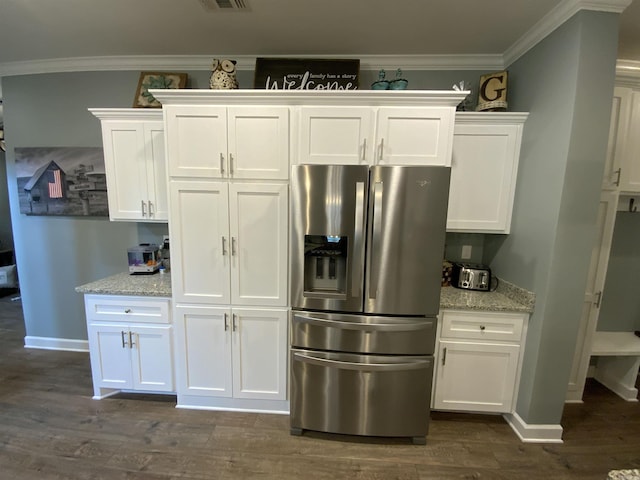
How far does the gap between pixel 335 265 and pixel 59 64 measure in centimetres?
317

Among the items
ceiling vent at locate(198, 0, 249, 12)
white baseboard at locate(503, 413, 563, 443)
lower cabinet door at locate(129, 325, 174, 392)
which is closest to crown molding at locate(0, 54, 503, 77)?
ceiling vent at locate(198, 0, 249, 12)

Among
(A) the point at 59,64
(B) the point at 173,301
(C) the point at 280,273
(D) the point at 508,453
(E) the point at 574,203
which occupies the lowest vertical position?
(D) the point at 508,453

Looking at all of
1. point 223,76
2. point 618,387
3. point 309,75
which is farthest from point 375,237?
point 618,387

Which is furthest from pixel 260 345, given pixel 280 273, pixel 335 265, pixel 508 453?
pixel 508 453

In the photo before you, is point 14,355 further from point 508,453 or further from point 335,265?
point 508,453

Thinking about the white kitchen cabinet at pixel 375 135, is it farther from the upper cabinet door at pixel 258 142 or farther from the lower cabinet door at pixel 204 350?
the lower cabinet door at pixel 204 350

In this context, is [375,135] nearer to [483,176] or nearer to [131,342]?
[483,176]

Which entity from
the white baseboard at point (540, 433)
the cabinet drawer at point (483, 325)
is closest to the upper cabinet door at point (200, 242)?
the cabinet drawer at point (483, 325)

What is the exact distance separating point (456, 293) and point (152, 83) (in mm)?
3108

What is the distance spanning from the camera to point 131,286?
7.21ft

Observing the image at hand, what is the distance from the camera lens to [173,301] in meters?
2.10

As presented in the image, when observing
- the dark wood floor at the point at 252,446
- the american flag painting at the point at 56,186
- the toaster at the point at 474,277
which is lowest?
the dark wood floor at the point at 252,446

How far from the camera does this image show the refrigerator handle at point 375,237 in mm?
1684

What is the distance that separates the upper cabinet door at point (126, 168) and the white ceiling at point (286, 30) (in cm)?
69
